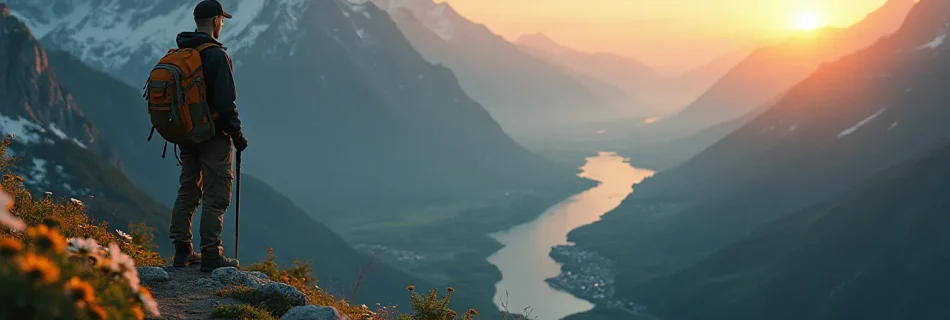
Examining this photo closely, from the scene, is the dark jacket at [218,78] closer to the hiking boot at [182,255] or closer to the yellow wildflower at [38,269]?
the hiking boot at [182,255]

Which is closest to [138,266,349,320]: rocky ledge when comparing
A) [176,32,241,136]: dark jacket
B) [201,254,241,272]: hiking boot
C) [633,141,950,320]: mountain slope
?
[201,254,241,272]: hiking boot

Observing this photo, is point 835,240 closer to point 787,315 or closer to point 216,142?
point 787,315

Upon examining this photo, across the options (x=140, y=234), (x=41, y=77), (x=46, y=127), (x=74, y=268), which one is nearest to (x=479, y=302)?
(x=46, y=127)

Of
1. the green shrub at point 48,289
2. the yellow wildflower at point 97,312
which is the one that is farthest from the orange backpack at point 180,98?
the yellow wildflower at point 97,312

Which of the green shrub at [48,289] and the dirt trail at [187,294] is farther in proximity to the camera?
the dirt trail at [187,294]

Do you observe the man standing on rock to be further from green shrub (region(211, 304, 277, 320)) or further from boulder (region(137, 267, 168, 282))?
green shrub (region(211, 304, 277, 320))

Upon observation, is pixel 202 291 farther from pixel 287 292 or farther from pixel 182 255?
pixel 182 255
